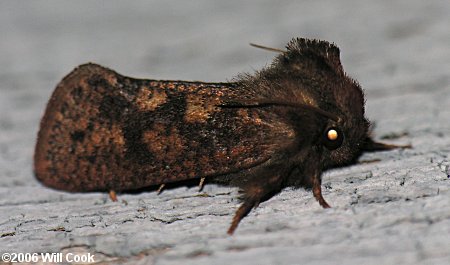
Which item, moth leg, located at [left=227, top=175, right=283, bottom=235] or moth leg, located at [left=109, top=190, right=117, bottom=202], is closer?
moth leg, located at [left=227, top=175, right=283, bottom=235]

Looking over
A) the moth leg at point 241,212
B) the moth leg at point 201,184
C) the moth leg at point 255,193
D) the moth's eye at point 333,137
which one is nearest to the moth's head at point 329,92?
the moth's eye at point 333,137

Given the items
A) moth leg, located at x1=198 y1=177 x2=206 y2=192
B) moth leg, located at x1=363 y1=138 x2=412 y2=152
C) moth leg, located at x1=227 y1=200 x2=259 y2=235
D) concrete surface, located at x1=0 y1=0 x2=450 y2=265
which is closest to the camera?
concrete surface, located at x1=0 y1=0 x2=450 y2=265

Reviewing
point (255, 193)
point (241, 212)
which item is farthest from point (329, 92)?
point (241, 212)

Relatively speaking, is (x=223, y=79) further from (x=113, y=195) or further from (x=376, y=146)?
(x=113, y=195)

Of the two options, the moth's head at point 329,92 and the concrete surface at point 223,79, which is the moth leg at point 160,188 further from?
the moth's head at point 329,92

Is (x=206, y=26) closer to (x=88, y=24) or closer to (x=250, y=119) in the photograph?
(x=88, y=24)

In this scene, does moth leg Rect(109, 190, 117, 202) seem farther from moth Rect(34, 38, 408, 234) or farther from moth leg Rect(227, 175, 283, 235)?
moth leg Rect(227, 175, 283, 235)

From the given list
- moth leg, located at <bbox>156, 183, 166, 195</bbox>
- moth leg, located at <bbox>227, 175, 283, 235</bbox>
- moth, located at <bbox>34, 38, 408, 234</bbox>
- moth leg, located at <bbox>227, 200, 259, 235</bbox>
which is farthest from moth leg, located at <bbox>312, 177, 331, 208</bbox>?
moth leg, located at <bbox>156, 183, 166, 195</bbox>
